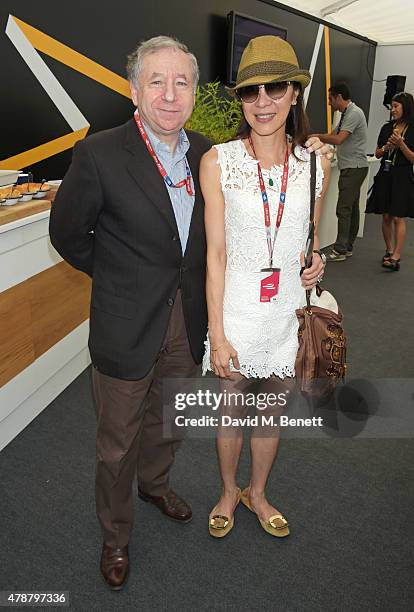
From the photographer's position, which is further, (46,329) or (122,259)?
(46,329)

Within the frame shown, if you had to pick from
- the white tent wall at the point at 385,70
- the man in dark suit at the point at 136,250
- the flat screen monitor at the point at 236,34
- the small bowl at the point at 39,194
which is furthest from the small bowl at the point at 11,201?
the white tent wall at the point at 385,70

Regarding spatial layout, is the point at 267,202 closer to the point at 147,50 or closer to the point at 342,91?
the point at 147,50

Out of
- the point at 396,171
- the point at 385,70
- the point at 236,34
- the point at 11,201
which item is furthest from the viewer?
the point at 385,70

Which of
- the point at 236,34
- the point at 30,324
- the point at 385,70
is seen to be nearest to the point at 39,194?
the point at 30,324

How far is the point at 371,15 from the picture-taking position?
327 inches

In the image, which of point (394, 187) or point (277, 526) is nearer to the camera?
point (277, 526)

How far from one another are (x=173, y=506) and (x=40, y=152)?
267cm

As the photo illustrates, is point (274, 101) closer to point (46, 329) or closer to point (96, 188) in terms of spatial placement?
point (96, 188)

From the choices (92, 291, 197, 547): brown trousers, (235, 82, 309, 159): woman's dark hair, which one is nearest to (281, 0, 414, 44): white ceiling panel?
(235, 82, 309, 159): woman's dark hair

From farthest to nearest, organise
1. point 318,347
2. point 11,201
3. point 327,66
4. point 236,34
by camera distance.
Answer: point 327,66 < point 236,34 < point 11,201 < point 318,347

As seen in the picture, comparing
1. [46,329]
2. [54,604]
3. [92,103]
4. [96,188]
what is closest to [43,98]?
[92,103]

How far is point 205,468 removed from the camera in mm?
2371

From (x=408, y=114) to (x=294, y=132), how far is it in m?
3.69

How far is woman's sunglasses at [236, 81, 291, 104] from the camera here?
56.1 inches
